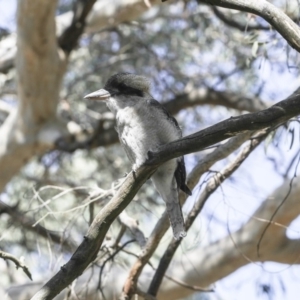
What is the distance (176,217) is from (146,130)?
11.9 inches

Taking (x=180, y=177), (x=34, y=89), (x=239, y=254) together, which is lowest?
(x=180, y=177)

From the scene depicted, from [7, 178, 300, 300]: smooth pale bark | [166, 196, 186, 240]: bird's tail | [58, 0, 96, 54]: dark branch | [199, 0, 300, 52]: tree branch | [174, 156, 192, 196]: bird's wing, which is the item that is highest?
[58, 0, 96, 54]: dark branch

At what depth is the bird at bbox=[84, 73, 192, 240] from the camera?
2.36 m

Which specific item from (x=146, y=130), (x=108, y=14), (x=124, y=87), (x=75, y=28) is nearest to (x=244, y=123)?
(x=146, y=130)

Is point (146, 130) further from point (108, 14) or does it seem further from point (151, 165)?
point (108, 14)

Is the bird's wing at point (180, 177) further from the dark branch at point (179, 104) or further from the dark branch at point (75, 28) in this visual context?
the dark branch at point (179, 104)

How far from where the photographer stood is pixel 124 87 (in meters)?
2.60

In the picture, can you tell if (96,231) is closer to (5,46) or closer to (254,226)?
(254,226)

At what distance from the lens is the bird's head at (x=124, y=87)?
2.59 metres

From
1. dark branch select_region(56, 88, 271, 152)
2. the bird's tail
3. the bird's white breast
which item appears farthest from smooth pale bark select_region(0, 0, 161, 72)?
the bird's tail

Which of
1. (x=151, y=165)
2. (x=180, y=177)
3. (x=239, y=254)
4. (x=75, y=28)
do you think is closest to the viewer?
(x=151, y=165)

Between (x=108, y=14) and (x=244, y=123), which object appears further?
(x=108, y=14)

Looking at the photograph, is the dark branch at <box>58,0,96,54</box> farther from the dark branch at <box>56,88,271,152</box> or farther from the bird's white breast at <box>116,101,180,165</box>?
the bird's white breast at <box>116,101,180,165</box>

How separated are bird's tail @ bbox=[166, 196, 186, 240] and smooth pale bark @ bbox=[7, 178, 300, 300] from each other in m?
1.08
